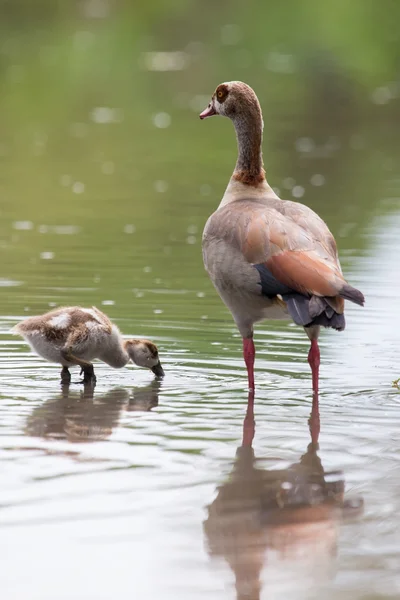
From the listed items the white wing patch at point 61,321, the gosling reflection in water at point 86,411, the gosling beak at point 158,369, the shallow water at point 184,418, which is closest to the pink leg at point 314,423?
the shallow water at point 184,418

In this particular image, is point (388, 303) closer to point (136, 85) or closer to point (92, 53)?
point (136, 85)

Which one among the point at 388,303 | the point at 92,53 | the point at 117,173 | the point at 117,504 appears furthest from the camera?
the point at 92,53

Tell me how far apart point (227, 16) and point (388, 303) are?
167 ft

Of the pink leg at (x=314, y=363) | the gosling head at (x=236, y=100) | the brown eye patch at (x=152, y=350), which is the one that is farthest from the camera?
the gosling head at (x=236, y=100)

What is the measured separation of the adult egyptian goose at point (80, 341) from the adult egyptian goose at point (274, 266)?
0.79 m

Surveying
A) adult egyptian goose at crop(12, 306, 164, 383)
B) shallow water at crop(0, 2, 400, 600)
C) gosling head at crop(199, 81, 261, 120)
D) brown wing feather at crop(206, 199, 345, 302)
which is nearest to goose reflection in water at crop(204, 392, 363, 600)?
shallow water at crop(0, 2, 400, 600)

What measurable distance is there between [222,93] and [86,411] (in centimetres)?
297

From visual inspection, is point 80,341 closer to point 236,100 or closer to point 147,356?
point 147,356

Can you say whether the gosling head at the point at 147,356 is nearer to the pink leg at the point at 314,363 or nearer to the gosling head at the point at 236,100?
the pink leg at the point at 314,363

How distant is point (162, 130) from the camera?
28047 millimetres

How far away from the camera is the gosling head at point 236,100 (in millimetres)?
9875

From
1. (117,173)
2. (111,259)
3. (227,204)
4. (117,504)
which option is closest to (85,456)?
(117,504)

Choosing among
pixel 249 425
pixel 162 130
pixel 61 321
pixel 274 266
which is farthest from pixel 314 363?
pixel 162 130

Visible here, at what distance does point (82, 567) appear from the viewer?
542cm
